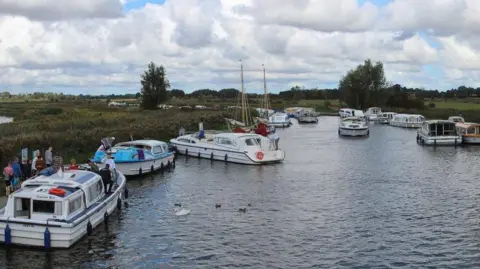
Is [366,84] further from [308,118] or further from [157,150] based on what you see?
[157,150]

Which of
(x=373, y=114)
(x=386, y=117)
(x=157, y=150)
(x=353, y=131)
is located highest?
(x=373, y=114)

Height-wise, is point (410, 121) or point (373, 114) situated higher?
point (373, 114)

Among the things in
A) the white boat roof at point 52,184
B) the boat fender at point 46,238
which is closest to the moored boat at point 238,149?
the white boat roof at point 52,184

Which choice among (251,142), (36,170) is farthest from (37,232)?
(251,142)

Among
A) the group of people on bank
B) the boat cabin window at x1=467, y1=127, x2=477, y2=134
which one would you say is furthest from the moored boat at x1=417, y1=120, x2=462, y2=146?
the group of people on bank

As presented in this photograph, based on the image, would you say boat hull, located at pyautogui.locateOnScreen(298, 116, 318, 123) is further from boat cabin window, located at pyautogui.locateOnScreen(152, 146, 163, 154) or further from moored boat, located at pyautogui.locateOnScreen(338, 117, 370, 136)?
boat cabin window, located at pyautogui.locateOnScreen(152, 146, 163, 154)

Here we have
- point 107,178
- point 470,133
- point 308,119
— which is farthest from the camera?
point 308,119

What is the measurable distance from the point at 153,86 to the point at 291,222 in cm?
8721

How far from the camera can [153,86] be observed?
369 feet

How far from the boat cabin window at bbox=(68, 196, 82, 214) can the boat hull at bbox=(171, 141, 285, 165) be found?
90.8ft

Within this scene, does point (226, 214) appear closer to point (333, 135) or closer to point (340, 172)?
point (340, 172)

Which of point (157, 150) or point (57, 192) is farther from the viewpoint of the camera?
point (157, 150)

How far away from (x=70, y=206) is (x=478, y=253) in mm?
18926

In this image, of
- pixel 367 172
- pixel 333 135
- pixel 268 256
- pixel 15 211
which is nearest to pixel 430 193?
pixel 367 172
